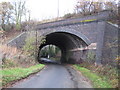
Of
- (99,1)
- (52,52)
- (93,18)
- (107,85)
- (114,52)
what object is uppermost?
(99,1)

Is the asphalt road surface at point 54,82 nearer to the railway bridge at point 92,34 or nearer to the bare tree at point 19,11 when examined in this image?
the railway bridge at point 92,34

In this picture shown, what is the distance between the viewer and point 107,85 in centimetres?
726

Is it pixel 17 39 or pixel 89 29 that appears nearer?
pixel 89 29

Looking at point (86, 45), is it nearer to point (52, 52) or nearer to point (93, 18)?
point (93, 18)

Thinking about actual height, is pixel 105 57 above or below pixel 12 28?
below

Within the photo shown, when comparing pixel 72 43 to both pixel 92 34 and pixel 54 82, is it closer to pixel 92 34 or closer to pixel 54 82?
pixel 92 34

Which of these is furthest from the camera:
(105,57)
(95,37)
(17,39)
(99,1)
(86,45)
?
(99,1)

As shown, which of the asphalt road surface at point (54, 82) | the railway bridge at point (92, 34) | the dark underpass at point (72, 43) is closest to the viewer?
the asphalt road surface at point (54, 82)

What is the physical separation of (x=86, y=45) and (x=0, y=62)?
9.88 meters

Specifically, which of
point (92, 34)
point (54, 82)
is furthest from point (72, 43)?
point (54, 82)

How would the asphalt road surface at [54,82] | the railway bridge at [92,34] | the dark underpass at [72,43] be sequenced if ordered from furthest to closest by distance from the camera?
1. the dark underpass at [72,43]
2. the railway bridge at [92,34]
3. the asphalt road surface at [54,82]

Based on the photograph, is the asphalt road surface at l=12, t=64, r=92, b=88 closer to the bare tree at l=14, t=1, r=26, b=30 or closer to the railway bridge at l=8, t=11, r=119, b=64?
the railway bridge at l=8, t=11, r=119, b=64

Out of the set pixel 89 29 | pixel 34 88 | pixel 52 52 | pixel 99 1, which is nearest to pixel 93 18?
pixel 89 29

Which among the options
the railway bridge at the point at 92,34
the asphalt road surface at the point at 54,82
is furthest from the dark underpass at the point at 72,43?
the asphalt road surface at the point at 54,82
